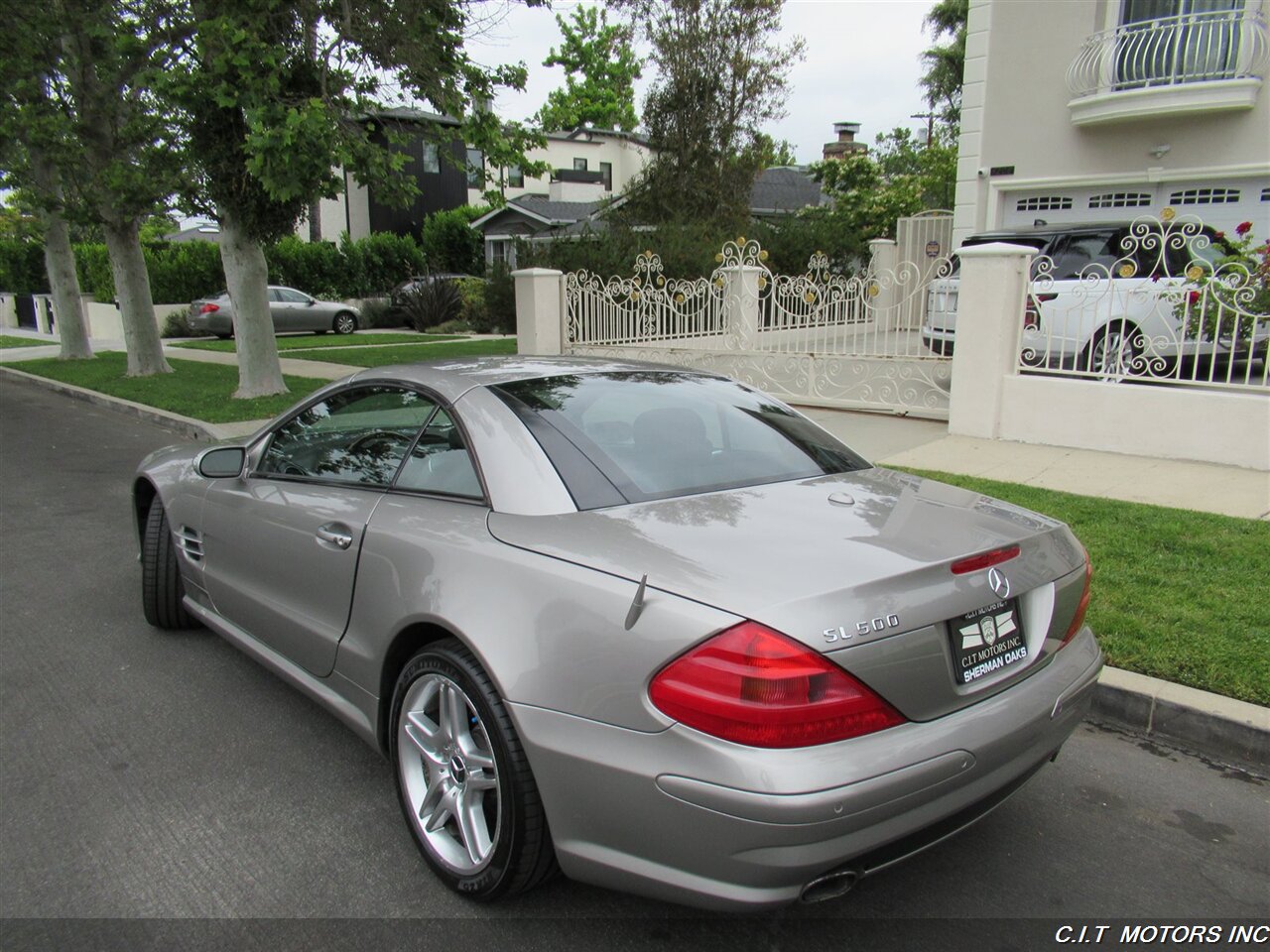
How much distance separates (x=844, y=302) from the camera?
1059 cm

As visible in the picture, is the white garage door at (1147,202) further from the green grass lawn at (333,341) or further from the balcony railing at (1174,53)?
the green grass lawn at (333,341)

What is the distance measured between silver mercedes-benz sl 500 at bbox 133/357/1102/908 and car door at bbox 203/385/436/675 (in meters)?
0.02

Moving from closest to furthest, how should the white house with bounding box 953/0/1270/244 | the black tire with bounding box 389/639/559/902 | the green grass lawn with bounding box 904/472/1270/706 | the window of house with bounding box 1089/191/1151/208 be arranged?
1. the black tire with bounding box 389/639/559/902
2. the green grass lawn with bounding box 904/472/1270/706
3. the white house with bounding box 953/0/1270/244
4. the window of house with bounding box 1089/191/1151/208

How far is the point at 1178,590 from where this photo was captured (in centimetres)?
470

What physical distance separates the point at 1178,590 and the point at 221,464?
182 inches

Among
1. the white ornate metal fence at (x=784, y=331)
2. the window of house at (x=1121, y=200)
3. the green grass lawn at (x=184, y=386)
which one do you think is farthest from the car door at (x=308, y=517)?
the window of house at (x=1121, y=200)

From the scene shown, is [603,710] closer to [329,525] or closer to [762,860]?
[762,860]

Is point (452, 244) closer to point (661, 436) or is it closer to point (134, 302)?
point (134, 302)

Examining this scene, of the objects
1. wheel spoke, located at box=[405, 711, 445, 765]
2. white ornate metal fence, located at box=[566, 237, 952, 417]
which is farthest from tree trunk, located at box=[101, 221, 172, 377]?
wheel spoke, located at box=[405, 711, 445, 765]

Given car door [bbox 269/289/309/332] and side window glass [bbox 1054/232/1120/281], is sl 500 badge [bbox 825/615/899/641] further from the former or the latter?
car door [bbox 269/289/309/332]

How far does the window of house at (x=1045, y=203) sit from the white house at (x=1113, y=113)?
16 mm

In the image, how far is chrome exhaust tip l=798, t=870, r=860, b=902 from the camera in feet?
6.99

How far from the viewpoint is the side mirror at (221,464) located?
4008 mm

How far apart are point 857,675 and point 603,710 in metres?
0.61
